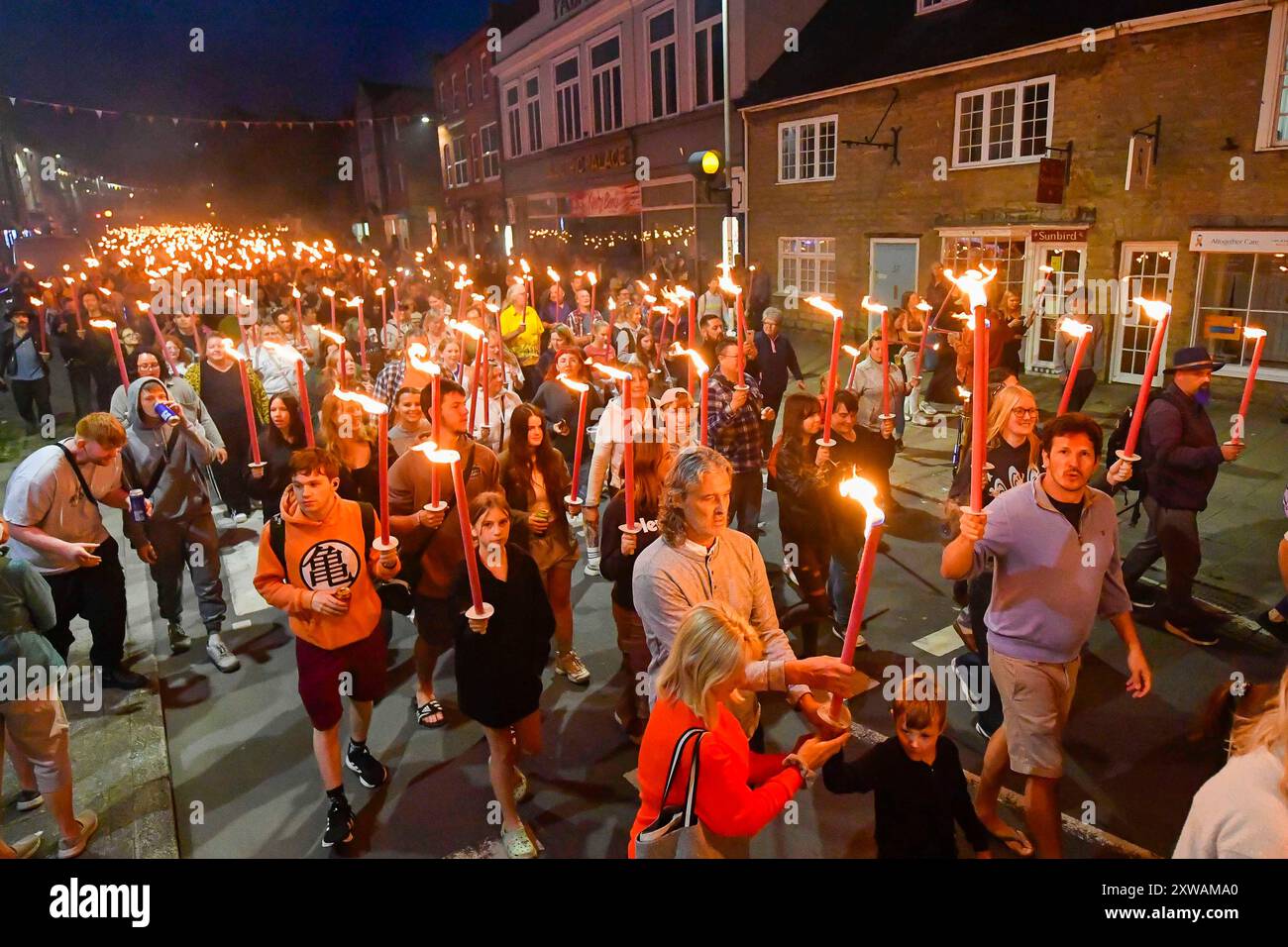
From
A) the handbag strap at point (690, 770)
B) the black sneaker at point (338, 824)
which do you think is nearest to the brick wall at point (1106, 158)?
the handbag strap at point (690, 770)

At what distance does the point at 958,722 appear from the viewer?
4.86 m

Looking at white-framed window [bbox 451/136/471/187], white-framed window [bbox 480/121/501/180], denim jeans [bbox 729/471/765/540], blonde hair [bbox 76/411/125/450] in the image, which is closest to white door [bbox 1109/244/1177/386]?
denim jeans [bbox 729/471/765/540]

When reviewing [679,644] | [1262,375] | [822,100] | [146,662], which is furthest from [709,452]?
[822,100]

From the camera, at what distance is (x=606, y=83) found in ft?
90.2

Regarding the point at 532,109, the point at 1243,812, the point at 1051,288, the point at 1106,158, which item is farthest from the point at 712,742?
the point at 532,109

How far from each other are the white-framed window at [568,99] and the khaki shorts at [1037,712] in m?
29.5

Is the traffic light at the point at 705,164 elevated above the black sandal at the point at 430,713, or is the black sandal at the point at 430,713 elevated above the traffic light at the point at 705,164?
the traffic light at the point at 705,164

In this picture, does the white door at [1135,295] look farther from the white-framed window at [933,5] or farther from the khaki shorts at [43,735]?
the khaki shorts at [43,735]

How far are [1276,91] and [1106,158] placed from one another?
2503 millimetres

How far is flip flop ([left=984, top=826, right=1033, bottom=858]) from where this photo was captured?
3.74 meters

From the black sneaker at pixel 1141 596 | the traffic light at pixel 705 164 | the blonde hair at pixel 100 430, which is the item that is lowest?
the black sneaker at pixel 1141 596

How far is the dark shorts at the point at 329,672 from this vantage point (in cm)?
398

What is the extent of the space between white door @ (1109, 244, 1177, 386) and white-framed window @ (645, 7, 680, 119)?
1422 centimetres

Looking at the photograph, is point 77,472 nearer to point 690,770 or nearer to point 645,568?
point 645,568
